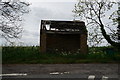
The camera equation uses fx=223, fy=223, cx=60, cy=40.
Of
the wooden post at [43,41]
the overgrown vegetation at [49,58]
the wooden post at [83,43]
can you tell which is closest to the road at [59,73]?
the overgrown vegetation at [49,58]

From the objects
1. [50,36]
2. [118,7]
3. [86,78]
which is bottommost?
[86,78]

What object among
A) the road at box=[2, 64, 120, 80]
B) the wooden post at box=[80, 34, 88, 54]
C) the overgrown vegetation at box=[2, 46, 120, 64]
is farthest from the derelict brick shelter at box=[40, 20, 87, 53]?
the road at box=[2, 64, 120, 80]

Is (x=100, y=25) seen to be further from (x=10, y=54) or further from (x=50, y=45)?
(x=10, y=54)

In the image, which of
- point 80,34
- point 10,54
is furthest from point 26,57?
point 80,34

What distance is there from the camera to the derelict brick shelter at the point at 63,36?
86.8 ft

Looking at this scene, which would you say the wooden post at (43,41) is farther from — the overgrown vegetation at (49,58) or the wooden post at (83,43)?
the wooden post at (83,43)

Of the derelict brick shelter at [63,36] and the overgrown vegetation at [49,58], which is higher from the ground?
the derelict brick shelter at [63,36]

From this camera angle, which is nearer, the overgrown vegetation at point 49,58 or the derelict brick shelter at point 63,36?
the overgrown vegetation at point 49,58

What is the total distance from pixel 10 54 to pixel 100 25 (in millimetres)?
11300

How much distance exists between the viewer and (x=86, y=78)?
33.8 ft

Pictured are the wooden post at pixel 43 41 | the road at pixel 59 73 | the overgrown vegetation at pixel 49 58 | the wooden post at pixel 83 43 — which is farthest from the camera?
the wooden post at pixel 83 43

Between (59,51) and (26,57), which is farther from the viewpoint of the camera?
(59,51)

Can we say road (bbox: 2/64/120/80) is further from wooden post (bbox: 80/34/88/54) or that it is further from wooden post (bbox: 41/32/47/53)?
wooden post (bbox: 80/34/88/54)

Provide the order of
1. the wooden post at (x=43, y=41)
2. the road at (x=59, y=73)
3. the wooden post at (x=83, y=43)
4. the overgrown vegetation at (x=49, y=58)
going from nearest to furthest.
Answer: the road at (x=59, y=73), the overgrown vegetation at (x=49, y=58), the wooden post at (x=43, y=41), the wooden post at (x=83, y=43)
